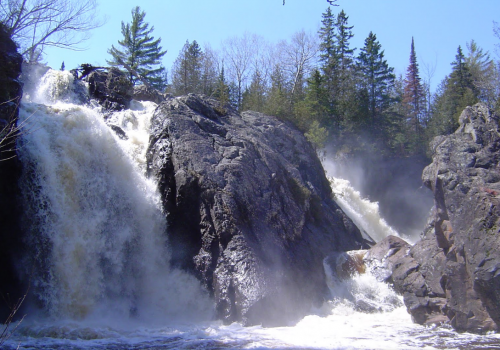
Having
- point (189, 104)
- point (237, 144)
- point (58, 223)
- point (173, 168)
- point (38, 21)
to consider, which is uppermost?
point (38, 21)

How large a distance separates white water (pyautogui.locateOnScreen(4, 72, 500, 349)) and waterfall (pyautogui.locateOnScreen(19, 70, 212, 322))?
0.03 metres

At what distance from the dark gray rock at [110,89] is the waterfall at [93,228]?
4.02 metres

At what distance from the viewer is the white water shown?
34.5 ft

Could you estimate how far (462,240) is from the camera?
462 inches

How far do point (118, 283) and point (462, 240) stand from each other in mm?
10215

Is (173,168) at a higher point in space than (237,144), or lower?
lower

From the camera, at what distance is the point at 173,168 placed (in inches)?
598

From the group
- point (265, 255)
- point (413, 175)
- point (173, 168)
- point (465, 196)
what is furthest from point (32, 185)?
point (413, 175)

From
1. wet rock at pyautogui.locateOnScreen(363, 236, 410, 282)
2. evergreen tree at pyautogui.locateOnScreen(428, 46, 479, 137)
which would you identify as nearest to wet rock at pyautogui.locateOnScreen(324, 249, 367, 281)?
wet rock at pyautogui.locateOnScreen(363, 236, 410, 282)

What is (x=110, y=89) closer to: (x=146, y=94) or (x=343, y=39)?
(x=146, y=94)

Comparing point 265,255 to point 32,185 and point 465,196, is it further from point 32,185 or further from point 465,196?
point 32,185

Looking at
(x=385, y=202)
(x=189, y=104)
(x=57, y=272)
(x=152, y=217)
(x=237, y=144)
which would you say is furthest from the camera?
(x=385, y=202)

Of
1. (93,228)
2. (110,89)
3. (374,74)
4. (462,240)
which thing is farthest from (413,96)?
(93,228)

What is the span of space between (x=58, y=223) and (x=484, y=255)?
39.0 feet
